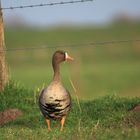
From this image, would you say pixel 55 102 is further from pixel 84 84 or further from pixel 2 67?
pixel 84 84

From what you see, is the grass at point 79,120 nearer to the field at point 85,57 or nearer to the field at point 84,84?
the field at point 84,84

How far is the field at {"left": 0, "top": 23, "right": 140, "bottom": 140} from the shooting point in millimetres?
13350

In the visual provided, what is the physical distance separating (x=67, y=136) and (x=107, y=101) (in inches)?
176

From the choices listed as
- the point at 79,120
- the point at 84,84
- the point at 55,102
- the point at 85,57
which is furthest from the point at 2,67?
the point at 85,57

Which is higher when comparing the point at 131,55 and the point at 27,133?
the point at 131,55

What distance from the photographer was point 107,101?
1692 cm

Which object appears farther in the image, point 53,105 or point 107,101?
point 107,101

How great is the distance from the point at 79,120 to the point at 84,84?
18.0m

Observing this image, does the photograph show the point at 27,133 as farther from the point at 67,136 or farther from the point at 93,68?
the point at 93,68

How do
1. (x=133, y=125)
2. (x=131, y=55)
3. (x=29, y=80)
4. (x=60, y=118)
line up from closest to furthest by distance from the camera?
(x=133, y=125) < (x=60, y=118) < (x=29, y=80) < (x=131, y=55)

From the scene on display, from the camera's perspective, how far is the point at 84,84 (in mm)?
32781

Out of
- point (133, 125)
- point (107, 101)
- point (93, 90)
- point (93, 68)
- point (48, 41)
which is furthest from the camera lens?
point (48, 41)

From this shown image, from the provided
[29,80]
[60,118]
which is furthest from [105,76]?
[60,118]

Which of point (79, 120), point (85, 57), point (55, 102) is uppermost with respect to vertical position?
point (85, 57)
